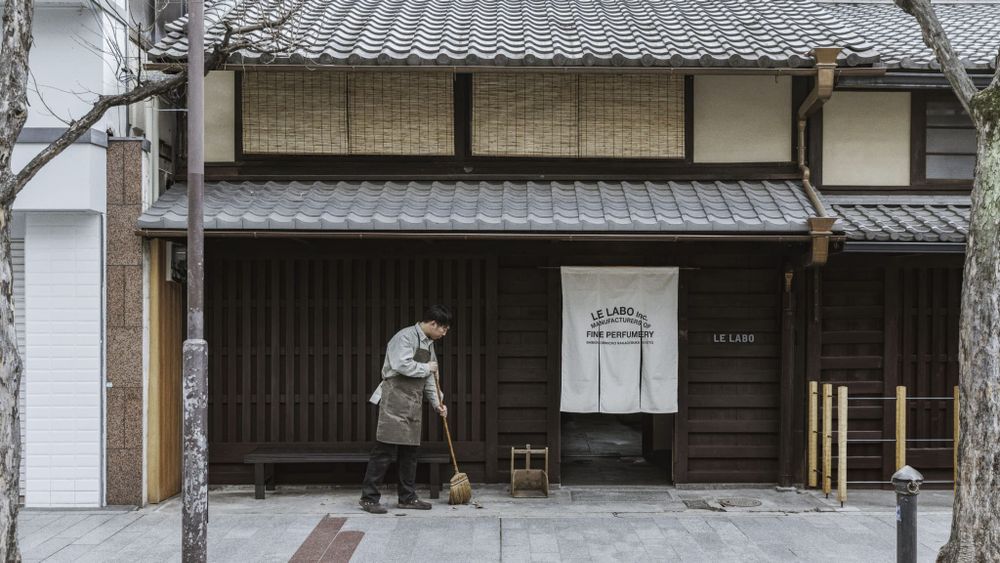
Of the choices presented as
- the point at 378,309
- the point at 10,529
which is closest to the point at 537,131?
the point at 378,309

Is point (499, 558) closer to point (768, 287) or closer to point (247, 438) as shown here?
point (247, 438)

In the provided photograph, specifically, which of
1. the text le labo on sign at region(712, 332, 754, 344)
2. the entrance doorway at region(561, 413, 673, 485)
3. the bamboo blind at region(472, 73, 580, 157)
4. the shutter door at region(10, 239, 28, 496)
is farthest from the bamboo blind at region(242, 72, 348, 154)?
the entrance doorway at region(561, 413, 673, 485)

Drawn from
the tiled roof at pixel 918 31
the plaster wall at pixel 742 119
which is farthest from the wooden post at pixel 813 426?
the tiled roof at pixel 918 31

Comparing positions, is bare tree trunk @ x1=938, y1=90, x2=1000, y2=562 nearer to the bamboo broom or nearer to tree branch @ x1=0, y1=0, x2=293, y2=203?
the bamboo broom

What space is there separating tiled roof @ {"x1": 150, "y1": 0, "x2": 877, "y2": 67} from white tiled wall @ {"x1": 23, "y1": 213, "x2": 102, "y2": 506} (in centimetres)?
235

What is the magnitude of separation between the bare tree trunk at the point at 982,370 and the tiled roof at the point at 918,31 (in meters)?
3.82

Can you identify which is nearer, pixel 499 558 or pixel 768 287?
pixel 499 558

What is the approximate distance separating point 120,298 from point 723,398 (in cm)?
719

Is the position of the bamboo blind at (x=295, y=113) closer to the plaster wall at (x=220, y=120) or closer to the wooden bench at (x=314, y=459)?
the plaster wall at (x=220, y=120)

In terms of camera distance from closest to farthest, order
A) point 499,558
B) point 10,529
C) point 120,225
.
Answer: point 10,529
point 499,558
point 120,225

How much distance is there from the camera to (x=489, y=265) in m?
9.46

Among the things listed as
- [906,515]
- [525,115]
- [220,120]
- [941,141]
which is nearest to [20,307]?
[220,120]

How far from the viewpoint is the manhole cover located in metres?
8.76

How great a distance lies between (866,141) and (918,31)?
3.18m
